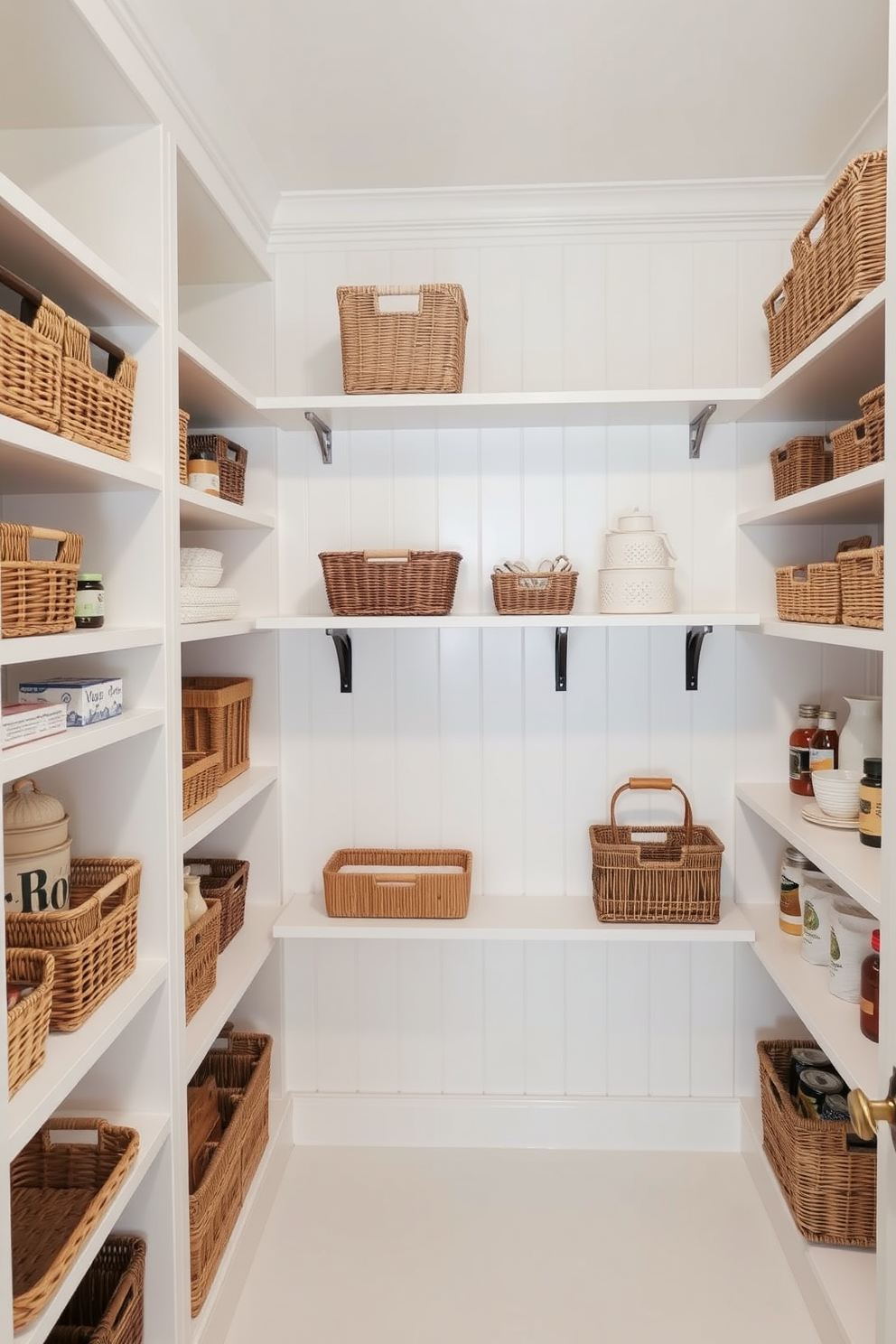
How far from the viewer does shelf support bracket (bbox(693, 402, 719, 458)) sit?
1936mm

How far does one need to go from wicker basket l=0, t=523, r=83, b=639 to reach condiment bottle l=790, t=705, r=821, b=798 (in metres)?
1.58

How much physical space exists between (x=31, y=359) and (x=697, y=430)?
1.47 metres

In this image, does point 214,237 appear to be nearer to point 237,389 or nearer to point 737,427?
point 237,389

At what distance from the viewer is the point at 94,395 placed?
1.21 meters

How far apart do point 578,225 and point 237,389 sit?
3.00 feet

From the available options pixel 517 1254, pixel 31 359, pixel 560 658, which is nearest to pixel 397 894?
pixel 560 658

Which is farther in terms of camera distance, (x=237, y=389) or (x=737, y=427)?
(x=737, y=427)

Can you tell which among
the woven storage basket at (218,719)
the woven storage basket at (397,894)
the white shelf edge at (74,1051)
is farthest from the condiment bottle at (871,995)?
the woven storage basket at (218,719)

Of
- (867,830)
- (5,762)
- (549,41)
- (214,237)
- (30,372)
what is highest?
(549,41)

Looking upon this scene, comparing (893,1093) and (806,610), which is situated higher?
(806,610)

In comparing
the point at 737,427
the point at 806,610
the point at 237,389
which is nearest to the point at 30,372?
the point at 237,389

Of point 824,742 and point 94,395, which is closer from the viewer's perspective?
point 94,395

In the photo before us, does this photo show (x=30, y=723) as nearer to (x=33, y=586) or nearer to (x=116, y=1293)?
(x=33, y=586)

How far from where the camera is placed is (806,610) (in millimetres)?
1660
